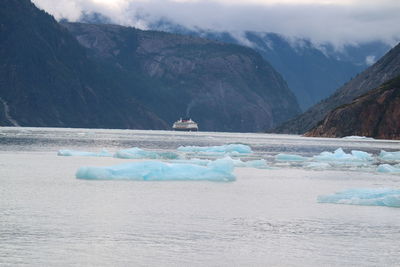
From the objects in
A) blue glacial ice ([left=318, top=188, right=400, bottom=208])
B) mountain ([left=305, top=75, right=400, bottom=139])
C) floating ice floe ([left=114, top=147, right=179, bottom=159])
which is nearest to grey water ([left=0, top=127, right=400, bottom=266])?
blue glacial ice ([left=318, top=188, right=400, bottom=208])

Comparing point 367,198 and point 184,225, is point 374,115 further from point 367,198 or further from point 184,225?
point 184,225

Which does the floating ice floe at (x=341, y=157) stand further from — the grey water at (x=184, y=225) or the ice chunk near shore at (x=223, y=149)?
the grey water at (x=184, y=225)

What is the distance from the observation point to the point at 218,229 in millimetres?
29672

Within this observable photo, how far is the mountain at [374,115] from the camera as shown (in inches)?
6708

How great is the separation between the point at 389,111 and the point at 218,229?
145994 mm

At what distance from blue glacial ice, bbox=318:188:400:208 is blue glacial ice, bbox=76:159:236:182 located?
12.1m

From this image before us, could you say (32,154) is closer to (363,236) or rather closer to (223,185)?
(223,185)

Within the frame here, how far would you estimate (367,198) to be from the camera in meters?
38.7

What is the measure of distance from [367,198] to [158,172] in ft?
51.7

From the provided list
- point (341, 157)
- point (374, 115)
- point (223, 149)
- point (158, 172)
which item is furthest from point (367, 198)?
point (374, 115)

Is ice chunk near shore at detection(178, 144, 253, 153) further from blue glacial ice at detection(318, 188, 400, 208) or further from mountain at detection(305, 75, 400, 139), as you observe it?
mountain at detection(305, 75, 400, 139)

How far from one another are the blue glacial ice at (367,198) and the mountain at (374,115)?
132 metres

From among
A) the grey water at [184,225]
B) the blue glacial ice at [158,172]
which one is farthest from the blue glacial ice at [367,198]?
the blue glacial ice at [158,172]

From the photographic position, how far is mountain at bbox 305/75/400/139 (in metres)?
170
